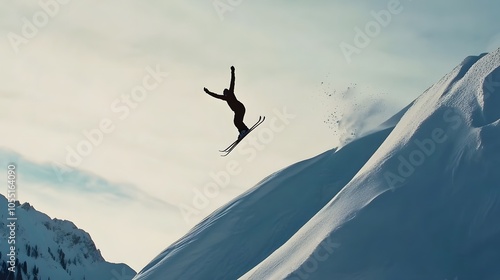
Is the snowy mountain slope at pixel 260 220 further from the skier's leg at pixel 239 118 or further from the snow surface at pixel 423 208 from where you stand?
the skier's leg at pixel 239 118

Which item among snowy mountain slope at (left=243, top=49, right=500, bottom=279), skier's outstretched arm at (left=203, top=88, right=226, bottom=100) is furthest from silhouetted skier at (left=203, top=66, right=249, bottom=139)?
snowy mountain slope at (left=243, top=49, right=500, bottom=279)

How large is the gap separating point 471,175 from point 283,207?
20762 mm

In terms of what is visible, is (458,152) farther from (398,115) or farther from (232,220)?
(232,220)

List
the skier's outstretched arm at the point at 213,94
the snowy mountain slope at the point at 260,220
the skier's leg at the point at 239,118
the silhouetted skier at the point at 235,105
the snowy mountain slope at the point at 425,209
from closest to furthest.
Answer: the skier's outstretched arm at the point at 213,94
the silhouetted skier at the point at 235,105
the skier's leg at the point at 239,118
the snowy mountain slope at the point at 425,209
the snowy mountain slope at the point at 260,220

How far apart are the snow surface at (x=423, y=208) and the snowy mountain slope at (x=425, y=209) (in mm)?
43

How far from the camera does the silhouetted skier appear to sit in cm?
2089

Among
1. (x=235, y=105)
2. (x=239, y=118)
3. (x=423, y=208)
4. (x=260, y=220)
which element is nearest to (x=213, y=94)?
(x=235, y=105)

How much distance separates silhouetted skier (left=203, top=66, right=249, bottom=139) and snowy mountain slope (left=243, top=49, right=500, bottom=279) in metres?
8.77

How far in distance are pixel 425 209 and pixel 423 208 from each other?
0.36 ft

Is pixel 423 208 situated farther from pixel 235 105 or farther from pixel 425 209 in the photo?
pixel 235 105

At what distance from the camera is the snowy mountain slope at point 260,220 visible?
45750 millimetres

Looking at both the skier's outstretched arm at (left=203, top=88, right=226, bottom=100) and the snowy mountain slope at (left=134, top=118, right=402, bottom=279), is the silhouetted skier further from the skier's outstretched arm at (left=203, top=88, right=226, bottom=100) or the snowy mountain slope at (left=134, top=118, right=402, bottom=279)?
the snowy mountain slope at (left=134, top=118, right=402, bottom=279)

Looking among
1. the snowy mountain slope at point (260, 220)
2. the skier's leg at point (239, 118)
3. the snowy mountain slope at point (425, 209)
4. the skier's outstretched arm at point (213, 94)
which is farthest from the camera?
the snowy mountain slope at point (260, 220)

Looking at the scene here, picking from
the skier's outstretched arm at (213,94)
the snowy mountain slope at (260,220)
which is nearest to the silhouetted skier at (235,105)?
the skier's outstretched arm at (213,94)
